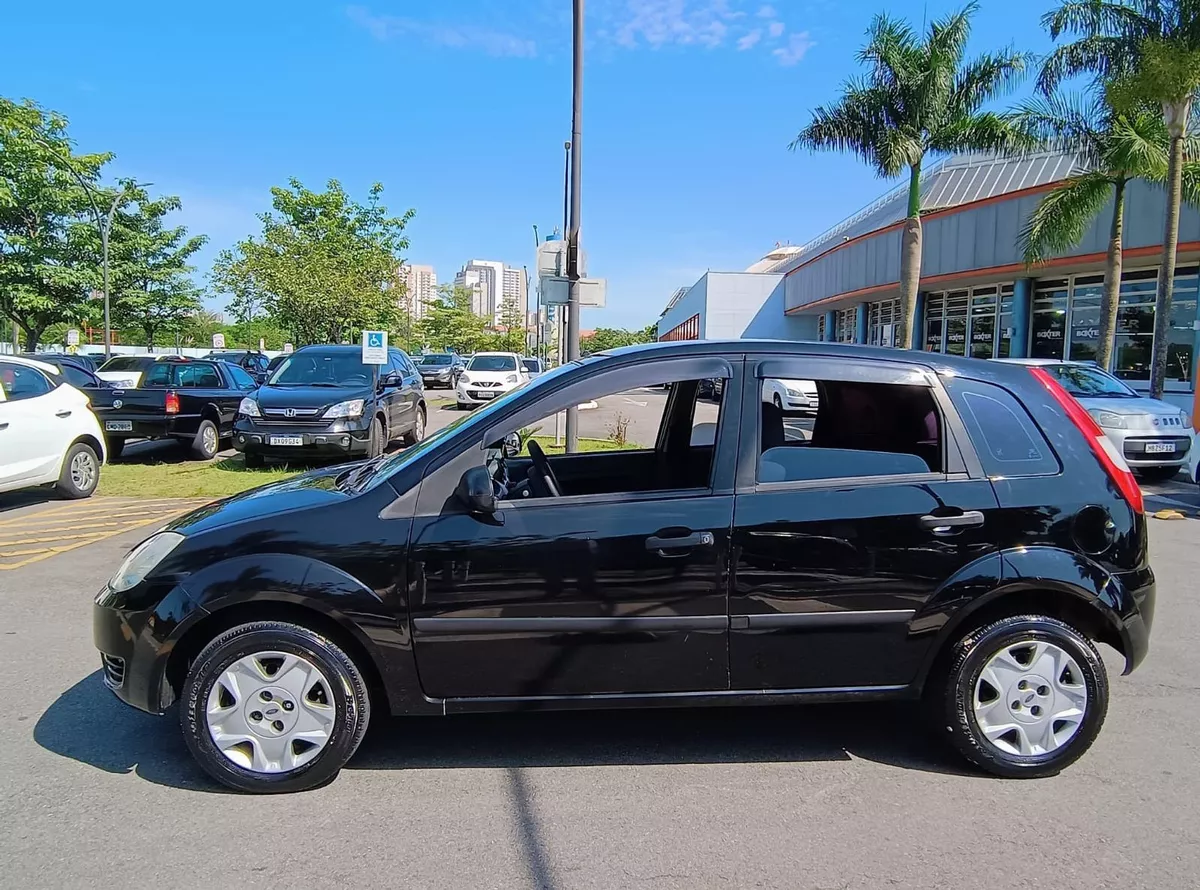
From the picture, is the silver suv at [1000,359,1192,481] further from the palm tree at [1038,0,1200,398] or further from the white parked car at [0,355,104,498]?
the white parked car at [0,355,104,498]

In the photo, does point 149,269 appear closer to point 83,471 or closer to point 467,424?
point 83,471

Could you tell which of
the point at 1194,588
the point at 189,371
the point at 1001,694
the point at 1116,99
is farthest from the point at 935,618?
the point at 1116,99

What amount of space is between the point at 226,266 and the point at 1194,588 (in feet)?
117

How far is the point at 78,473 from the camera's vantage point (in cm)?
929

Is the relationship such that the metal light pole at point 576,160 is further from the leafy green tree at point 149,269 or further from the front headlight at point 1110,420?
the leafy green tree at point 149,269

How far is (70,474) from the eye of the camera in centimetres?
915

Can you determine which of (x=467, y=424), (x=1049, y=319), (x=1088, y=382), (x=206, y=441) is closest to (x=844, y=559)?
(x=467, y=424)

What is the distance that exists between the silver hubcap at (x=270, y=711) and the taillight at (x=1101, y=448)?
10.8 feet

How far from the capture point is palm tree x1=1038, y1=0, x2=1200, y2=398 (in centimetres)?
1405

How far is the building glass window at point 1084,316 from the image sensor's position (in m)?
21.0

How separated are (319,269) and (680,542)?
30007 millimetres

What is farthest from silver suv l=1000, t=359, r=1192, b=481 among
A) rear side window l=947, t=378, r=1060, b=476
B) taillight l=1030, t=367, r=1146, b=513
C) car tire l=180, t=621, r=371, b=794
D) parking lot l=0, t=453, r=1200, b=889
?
car tire l=180, t=621, r=371, b=794

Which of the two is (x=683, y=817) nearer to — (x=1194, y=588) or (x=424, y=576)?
(x=424, y=576)

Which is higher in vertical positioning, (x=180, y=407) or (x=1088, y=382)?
(x=1088, y=382)
